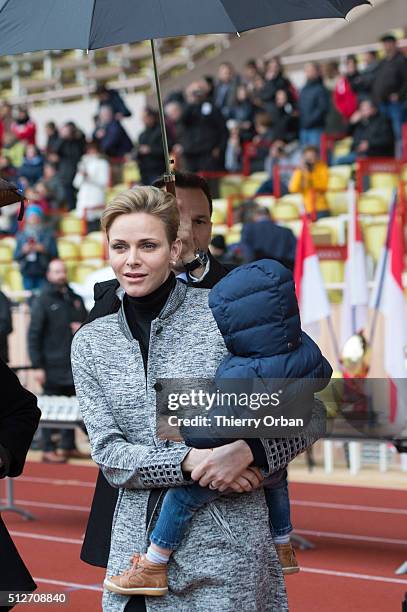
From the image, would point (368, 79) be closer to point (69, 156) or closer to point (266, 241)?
point (69, 156)

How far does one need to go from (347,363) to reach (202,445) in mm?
7830

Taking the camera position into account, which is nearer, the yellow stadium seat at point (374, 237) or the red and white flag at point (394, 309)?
the red and white flag at point (394, 309)

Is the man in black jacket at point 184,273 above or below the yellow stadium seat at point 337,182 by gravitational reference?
below

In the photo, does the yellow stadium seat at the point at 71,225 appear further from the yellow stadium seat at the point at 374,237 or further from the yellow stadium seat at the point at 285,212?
the yellow stadium seat at the point at 374,237

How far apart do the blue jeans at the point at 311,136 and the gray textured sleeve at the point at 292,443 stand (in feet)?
56.8

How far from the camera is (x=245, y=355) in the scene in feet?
10.5

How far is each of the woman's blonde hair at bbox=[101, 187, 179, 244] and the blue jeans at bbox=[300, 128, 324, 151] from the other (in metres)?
17.2

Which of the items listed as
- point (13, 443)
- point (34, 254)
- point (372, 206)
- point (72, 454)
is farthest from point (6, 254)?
point (13, 443)

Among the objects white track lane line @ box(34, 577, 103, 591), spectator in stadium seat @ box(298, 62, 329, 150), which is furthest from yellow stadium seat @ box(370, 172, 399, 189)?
white track lane line @ box(34, 577, 103, 591)

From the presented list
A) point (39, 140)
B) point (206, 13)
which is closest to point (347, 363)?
point (206, 13)

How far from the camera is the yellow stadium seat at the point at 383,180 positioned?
17719mm

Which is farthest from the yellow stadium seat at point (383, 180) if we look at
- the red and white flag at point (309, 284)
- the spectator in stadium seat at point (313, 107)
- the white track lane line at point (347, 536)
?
the white track lane line at point (347, 536)

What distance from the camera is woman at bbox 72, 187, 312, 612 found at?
10.5ft

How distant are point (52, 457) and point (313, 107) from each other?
28.2 feet
